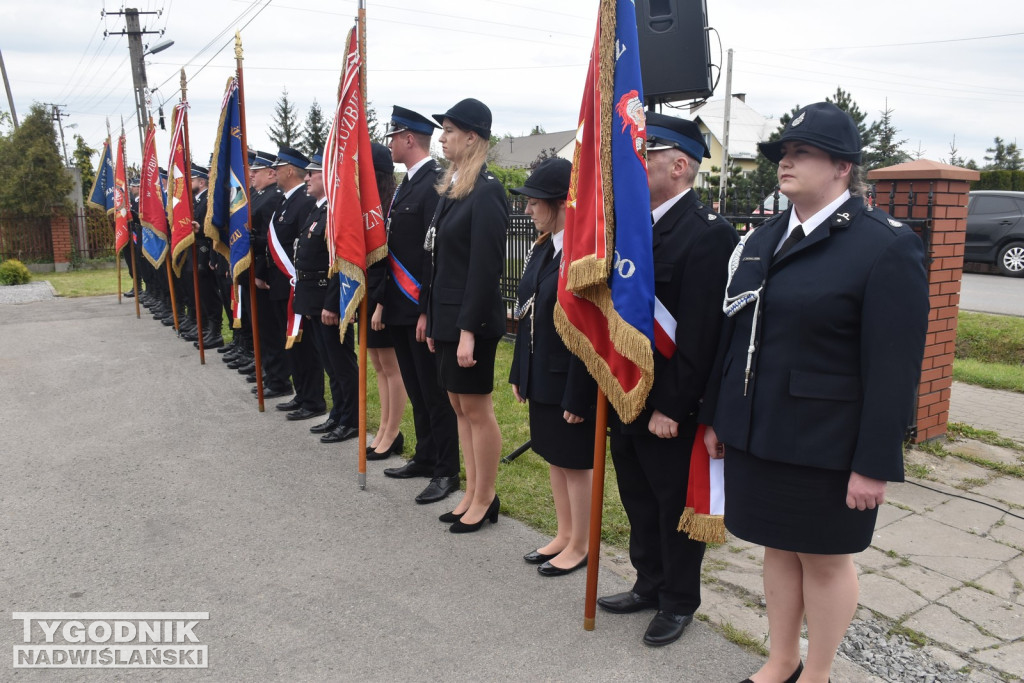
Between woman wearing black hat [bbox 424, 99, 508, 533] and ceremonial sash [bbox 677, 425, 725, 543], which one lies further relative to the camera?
woman wearing black hat [bbox 424, 99, 508, 533]

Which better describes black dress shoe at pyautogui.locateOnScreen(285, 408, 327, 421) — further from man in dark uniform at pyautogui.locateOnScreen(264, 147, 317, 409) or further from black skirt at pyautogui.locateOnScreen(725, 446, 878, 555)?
black skirt at pyautogui.locateOnScreen(725, 446, 878, 555)

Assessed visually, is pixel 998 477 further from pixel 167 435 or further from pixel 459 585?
pixel 167 435

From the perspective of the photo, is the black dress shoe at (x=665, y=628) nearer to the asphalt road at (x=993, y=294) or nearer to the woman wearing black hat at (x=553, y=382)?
the woman wearing black hat at (x=553, y=382)

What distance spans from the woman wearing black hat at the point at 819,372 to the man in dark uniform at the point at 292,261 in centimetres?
465

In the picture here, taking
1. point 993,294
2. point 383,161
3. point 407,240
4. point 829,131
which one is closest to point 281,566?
point 407,240

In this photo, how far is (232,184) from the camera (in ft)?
23.0

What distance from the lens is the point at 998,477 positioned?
488cm

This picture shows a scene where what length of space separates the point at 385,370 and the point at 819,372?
11.9 ft

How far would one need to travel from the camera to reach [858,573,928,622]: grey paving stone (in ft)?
10.8

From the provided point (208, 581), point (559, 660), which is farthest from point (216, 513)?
point (559, 660)

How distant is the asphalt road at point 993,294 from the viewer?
10805 millimetres

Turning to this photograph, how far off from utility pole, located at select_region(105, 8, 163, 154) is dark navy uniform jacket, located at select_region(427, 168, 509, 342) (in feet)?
72.7

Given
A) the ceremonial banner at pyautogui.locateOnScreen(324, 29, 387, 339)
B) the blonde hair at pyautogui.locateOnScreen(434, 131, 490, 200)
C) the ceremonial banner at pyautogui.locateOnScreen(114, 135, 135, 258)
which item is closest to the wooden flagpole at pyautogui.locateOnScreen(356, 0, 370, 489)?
the ceremonial banner at pyautogui.locateOnScreen(324, 29, 387, 339)

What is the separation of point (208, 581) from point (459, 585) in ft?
4.02
